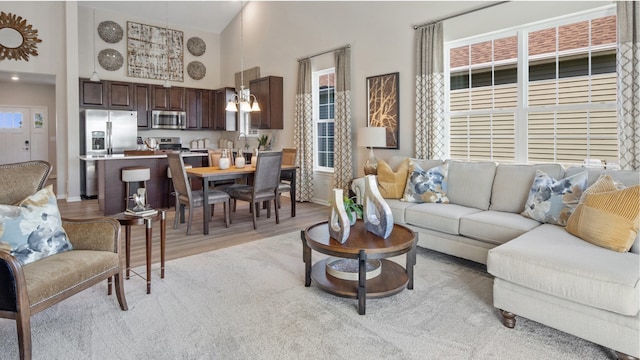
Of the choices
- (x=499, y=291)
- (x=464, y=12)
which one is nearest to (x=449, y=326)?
(x=499, y=291)

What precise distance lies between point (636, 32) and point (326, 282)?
337 centimetres

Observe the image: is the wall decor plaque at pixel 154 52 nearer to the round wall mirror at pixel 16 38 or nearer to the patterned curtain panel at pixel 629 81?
the round wall mirror at pixel 16 38

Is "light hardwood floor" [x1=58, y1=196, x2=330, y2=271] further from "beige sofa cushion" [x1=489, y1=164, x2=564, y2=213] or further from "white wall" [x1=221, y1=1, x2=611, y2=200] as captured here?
"beige sofa cushion" [x1=489, y1=164, x2=564, y2=213]

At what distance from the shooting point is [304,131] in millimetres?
6699

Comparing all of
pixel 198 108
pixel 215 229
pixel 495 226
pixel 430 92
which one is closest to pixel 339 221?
pixel 495 226

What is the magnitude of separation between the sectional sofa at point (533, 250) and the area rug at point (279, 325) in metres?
0.19

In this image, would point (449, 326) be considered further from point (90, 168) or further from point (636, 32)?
point (90, 168)

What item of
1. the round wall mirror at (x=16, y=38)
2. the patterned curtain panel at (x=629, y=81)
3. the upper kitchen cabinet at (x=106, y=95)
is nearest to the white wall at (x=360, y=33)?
the patterned curtain panel at (x=629, y=81)

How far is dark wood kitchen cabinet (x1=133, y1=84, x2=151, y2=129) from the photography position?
26.2 feet

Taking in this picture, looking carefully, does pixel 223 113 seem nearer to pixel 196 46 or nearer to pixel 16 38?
pixel 196 46

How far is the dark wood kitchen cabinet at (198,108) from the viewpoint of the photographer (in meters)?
8.73

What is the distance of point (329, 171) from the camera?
6551 mm

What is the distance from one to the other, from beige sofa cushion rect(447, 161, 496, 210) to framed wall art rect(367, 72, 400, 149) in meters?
1.37

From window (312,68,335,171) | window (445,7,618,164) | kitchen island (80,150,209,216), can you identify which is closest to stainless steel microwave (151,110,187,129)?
kitchen island (80,150,209,216)
